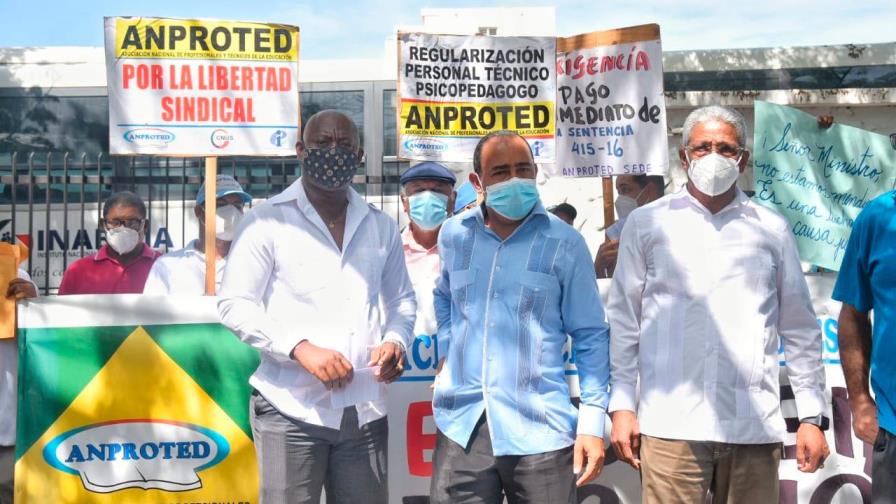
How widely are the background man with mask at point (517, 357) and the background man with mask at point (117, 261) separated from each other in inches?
110

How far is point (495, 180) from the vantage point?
330cm

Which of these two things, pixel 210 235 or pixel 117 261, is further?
pixel 117 261

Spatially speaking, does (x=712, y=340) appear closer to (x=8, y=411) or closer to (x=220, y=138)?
(x=220, y=138)

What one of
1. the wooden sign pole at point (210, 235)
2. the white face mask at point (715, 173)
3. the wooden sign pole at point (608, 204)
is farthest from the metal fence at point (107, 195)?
the white face mask at point (715, 173)

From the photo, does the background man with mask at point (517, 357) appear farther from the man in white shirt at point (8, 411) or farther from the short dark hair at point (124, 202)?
the short dark hair at point (124, 202)

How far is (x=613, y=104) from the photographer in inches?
227

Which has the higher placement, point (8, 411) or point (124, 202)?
point (124, 202)

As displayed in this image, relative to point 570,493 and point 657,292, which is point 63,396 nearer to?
point 570,493

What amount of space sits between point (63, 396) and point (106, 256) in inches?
56.3

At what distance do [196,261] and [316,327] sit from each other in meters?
1.92

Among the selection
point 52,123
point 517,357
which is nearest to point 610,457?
point 517,357

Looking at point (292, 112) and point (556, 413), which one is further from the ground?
point (292, 112)

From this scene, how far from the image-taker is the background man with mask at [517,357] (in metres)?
3.18

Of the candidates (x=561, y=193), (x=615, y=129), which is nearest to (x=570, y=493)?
(x=615, y=129)
